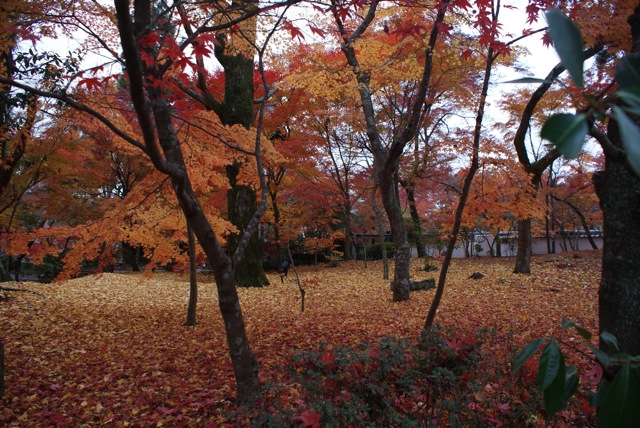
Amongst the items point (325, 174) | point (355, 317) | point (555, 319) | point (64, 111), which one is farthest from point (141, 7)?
point (325, 174)

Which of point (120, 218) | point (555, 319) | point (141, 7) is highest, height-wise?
point (141, 7)

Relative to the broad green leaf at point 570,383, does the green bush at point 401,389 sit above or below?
below

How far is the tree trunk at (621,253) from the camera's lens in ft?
5.86

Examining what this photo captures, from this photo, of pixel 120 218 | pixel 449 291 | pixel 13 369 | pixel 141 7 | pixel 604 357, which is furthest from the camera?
pixel 449 291

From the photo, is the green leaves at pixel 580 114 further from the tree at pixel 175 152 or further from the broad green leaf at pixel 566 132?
the tree at pixel 175 152

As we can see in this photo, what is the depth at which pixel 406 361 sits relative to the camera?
2299 mm

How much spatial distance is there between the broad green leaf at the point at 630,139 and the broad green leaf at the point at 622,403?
391 millimetres

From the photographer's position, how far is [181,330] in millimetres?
6598

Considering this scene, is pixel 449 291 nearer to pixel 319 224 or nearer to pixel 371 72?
pixel 371 72

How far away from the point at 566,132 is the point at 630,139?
62 mm

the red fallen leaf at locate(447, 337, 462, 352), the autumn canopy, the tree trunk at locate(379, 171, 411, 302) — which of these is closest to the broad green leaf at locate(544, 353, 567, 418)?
the autumn canopy

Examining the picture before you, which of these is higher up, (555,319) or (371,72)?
(371,72)

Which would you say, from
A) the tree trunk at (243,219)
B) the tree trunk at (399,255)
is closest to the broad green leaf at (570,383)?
the tree trunk at (399,255)

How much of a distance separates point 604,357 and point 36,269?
75.2ft
